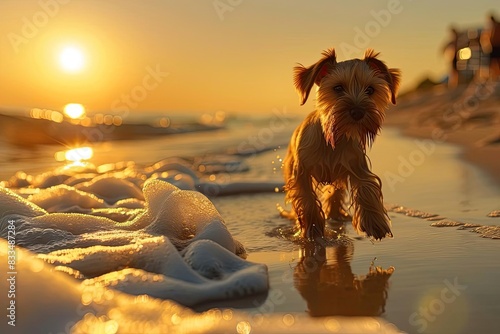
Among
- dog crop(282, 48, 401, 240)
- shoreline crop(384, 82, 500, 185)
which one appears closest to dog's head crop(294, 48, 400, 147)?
dog crop(282, 48, 401, 240)

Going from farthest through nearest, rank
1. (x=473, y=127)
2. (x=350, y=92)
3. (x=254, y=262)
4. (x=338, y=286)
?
(x=473, y=127), (x=350, y=92), (x=254, y=262), (x=338, y=286)

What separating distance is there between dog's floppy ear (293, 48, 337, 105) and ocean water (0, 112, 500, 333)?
46.8 inches

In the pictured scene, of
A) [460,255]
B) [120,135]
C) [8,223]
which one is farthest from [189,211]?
[120,135]

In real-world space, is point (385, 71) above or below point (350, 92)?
above

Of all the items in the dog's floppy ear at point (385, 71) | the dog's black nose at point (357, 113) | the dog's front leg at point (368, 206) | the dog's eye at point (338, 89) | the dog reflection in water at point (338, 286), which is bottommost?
the dog reflection in water at point (338, 286)

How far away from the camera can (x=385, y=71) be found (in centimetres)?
488

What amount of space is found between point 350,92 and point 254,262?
1598mm

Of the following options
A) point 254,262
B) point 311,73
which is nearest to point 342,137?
point 311,73

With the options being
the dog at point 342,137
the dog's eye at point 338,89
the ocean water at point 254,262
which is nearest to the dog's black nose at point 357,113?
the dog at point 342,137

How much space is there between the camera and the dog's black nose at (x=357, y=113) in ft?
14.6

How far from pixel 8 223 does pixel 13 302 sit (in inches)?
72.4

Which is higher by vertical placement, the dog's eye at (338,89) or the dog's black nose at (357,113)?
the dog's eye at (338,89)

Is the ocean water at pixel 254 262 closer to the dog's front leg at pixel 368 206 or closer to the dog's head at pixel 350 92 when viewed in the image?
the dog's front leg at pixel 368 206

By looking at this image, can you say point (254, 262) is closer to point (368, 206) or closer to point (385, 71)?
point (368, 206)
